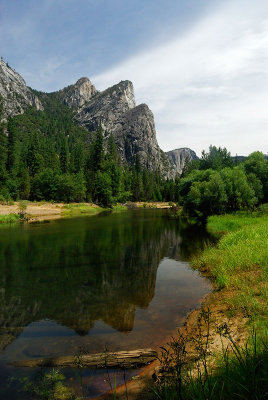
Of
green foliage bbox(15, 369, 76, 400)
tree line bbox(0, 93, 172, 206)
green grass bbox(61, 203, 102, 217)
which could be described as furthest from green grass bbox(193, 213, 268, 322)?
tree line bbox(0, 93, 172, 206)

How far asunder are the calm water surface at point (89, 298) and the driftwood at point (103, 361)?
344 millimetres

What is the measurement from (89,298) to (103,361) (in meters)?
5.89

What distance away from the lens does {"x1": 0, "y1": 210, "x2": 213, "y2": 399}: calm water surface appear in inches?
335

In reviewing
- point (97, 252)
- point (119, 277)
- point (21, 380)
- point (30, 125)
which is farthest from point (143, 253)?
point (30, 125)

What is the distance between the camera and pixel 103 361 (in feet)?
22.9

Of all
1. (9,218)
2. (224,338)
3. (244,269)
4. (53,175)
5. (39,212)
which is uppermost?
(53,175)

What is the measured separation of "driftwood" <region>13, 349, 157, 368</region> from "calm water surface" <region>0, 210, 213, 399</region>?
0.34 meters

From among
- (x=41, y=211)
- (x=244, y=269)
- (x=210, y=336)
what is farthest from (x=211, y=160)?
(x=210, y=336)

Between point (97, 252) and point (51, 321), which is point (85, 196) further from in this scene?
point (51, 321)

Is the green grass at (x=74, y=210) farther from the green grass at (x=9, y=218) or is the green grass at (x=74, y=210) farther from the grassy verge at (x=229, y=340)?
the grassy verge at (x=229, y=340)

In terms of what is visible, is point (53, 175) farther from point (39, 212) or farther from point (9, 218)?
point (9, 218)

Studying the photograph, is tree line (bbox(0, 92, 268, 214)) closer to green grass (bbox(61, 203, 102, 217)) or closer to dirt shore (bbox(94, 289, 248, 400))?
green grass (bbox(61, 203, 102, 217))

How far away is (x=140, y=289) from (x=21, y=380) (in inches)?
315

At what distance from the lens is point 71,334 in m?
9.15
